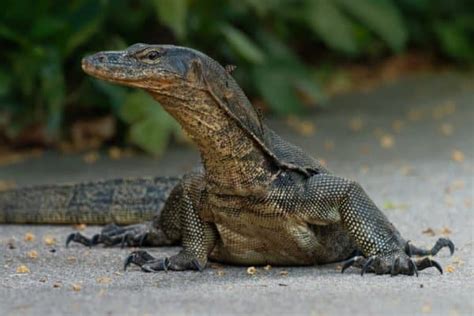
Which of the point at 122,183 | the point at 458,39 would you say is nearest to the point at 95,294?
the point at 122,183

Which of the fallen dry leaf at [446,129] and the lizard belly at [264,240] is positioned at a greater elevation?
the fallen dry leaf at [446,129]

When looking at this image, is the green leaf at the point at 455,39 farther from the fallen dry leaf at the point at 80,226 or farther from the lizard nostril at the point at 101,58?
the lizard nostril at the point at 101,58

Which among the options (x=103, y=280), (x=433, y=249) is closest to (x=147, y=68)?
(x=103, y=280)

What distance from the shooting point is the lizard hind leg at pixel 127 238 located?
826cm

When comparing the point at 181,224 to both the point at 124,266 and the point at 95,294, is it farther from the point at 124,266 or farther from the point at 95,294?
the point at 95,294

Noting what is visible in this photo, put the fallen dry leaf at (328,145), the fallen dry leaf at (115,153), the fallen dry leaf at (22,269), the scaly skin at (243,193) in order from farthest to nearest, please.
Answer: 1. the fallen dry leaf at (328,145)
2. the fallen dry leaf at (115,153)
3. the fallen dry leaf at (22,269)
4. the scaly skin at (243,193)

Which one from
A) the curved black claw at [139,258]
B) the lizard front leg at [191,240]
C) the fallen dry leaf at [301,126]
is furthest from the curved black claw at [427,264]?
the fallen dry leaf at [301,126]

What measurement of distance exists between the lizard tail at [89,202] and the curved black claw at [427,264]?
2.66m

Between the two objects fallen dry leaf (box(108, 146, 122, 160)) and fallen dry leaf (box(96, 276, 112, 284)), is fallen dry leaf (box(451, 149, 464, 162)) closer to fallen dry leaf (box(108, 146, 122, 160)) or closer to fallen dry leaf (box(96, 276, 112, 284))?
fallen dry leaf (box(108, 146, 122, 160))

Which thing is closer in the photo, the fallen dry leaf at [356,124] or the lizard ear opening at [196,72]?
the lizard ear opening at [196,72]

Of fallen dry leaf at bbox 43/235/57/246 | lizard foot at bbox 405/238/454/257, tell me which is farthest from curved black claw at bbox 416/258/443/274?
fallen dry leaf at bbox 43/235/57/246

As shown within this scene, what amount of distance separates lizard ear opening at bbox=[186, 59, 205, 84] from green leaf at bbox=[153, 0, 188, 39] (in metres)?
4.81

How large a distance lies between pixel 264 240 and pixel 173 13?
4.84 m

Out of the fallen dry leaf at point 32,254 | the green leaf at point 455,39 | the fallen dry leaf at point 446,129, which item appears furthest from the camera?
the green leaf at point 455,39
